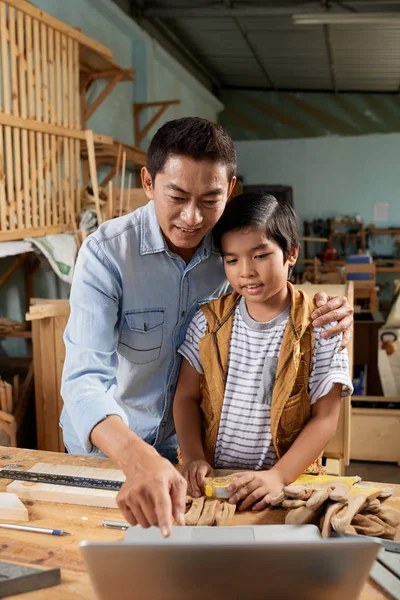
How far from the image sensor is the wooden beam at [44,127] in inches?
156

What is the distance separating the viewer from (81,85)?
6.16 meters

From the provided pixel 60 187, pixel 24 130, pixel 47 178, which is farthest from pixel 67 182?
pixel 24 130

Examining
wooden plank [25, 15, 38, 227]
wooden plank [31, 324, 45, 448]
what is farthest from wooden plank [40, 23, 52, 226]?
wooden plank [31, 324, 45, 448]

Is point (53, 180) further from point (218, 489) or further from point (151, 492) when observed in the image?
point (151, 492)

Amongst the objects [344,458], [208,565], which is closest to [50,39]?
[344,458]

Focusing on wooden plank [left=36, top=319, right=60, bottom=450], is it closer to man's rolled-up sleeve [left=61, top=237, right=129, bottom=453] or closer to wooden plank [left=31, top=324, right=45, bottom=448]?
wooden plank [left=31, top=324, right=45, bottom=448]

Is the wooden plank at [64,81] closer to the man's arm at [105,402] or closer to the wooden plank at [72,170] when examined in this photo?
the wooden plank at [72,170]

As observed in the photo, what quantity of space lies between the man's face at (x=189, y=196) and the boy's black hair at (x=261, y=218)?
2.9 inches

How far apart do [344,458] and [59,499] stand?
120 centimetres

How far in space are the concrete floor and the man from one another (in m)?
2.84

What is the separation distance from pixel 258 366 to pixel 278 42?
8.57m

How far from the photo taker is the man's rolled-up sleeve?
1.42 meters

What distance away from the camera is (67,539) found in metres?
1.30

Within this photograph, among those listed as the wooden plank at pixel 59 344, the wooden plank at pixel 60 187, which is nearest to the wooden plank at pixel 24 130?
the wooden plank at pixel 60 187
